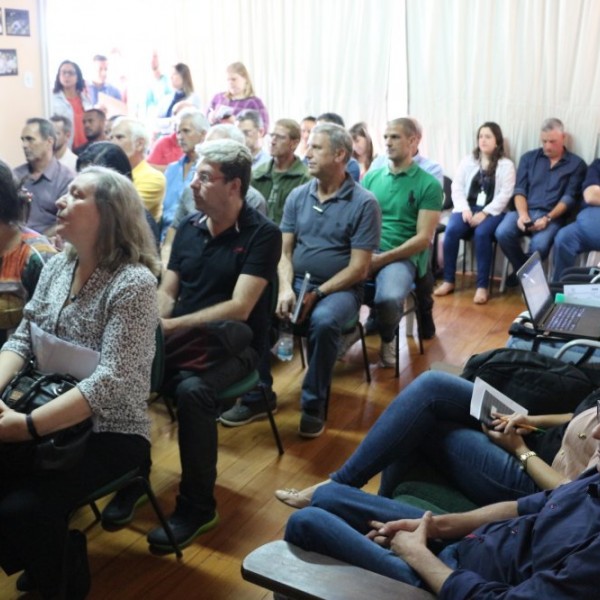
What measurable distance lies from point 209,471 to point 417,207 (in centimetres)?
219

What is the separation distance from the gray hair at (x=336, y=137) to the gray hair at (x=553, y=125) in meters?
2.29

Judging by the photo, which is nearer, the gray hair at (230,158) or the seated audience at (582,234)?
the gray hair at (230,158)

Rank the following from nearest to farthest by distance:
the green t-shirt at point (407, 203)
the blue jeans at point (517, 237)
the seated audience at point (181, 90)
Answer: the green t-shirt at point (407, 203) < the blue jeans at point (517, 237) < the seated audience at point (181, 90)

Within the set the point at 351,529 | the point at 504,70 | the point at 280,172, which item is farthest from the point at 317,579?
the point at 504,70

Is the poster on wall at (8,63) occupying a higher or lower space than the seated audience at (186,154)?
higher

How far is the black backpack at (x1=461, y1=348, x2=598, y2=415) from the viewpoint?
227cm

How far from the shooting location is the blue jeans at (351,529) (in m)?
1.69

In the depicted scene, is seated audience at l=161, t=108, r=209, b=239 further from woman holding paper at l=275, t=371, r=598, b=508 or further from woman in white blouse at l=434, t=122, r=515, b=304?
woman holding paper at l=275, t=371, r=598, b=508

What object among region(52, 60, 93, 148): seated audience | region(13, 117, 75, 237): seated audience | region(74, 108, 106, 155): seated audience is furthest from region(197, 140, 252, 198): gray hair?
region(52, 60, 93, 148): seated audience

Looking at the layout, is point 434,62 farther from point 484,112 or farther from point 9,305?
point 9,305

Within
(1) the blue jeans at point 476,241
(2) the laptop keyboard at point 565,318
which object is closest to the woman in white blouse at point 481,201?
(1) the blue jeans at point 476,241

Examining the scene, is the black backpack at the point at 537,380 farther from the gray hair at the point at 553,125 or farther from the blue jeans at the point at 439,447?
the gray hair at the point at 553,125

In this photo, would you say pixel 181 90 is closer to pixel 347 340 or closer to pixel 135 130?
pixel 135 130

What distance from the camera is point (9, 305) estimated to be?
8.21 ft
